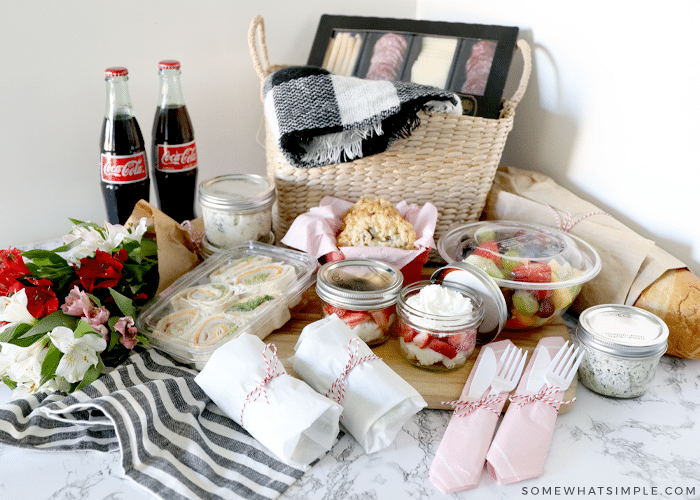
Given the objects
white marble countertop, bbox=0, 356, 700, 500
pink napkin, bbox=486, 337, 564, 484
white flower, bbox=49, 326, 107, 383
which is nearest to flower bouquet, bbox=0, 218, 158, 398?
white flower, bbox=49, 326, 107, 383

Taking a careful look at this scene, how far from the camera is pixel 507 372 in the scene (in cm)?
88

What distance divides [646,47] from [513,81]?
1.15 ft

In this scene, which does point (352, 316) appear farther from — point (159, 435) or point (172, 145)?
point (172, 145)

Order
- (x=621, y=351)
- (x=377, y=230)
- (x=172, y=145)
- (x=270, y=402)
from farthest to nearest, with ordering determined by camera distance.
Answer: (x=172, y=145)
(x=377, y=230)
(x=621, y=351)
(x=270, y=402)

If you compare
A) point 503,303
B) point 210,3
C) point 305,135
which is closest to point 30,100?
point 210,3

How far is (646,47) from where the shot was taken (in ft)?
3.32

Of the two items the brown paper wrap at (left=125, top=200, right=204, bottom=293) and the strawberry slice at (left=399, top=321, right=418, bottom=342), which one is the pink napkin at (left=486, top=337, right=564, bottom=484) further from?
the brown paper wrap at (left=125, top=200, right=204, bottom=293)

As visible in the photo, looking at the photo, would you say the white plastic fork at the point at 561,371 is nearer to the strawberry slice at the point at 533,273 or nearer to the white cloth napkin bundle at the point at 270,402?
the strawberry slice at the point at 533,273

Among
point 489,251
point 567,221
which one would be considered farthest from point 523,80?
point 489,251

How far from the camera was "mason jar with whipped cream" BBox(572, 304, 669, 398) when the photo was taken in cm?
83

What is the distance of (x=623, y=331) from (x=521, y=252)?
0.21m

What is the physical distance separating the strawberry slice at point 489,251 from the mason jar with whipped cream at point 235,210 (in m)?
0.41

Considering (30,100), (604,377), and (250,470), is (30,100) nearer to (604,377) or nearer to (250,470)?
(250,470)

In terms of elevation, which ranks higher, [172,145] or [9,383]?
[172,145]
